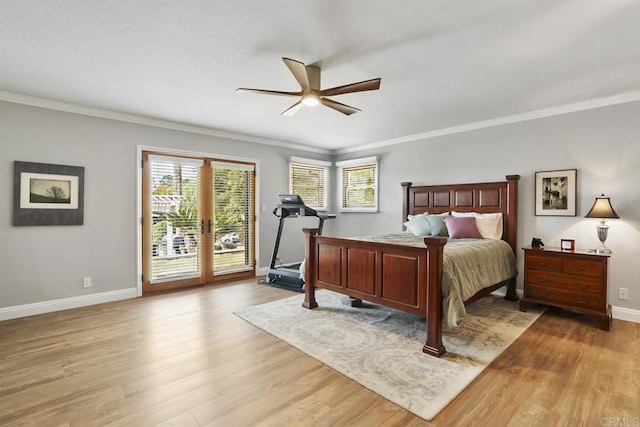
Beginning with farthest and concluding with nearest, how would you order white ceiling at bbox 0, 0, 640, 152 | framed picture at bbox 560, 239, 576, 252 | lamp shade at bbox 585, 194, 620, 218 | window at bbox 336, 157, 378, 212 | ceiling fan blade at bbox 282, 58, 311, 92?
1. window at bbox 336, 157, 378, 212
2. framed picture at bbox 560, 239, 576, 252
3. lamp shade at bbox 585, 194, 620, 218
4. ceiling fan blade at bbox 282, 58, 311, 92
5. white ceiling at bbox 0, 0, 640, 152

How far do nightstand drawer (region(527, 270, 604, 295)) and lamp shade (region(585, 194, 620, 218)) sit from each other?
2.31 feet

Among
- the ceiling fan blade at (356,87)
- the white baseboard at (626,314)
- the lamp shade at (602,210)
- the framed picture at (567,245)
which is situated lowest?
the white baseboard at (626,314)


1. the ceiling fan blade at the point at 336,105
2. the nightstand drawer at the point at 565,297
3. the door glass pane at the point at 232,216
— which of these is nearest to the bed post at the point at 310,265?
the ceiling fan blade at the point at 336,105

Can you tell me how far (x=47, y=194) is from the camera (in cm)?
372

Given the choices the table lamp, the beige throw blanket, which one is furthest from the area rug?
the table lamp

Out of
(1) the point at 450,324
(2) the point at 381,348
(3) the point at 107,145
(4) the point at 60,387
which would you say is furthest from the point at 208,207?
(1) the point at 450,324

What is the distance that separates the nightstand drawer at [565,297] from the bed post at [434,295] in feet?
5.98

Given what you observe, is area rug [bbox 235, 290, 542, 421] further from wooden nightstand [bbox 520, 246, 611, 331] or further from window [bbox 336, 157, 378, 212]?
window [bbox 336, 157, 378, 212]

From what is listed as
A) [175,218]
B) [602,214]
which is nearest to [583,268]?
[602,214]

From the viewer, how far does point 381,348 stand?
274 centimetres

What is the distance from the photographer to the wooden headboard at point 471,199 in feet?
14.1

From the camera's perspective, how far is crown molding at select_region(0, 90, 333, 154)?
3.55 meters

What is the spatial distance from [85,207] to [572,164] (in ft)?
20.6

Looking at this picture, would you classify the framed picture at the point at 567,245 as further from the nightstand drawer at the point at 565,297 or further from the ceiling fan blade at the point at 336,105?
the ceiling fan blade at the point at 336,105
